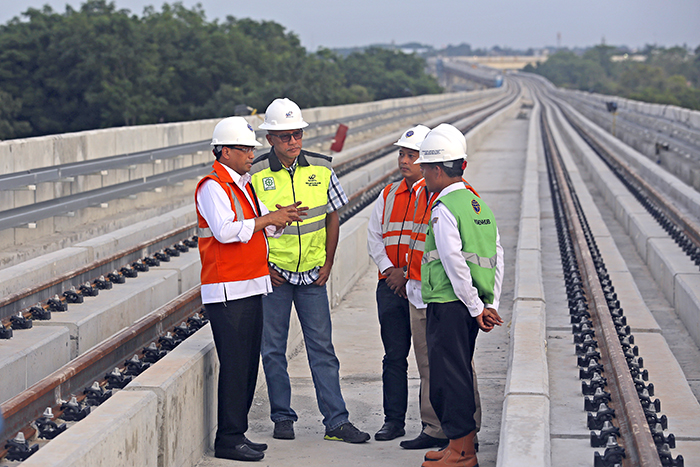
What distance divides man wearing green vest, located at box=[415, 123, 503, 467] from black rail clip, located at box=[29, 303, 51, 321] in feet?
13.6

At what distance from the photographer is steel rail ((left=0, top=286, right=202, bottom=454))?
5.98 meters

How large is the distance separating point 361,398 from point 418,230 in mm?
1805

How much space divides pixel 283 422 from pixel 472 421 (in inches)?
55.1

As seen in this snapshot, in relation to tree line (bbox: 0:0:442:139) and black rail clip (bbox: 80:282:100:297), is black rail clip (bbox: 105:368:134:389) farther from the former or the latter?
tree line (bbox: 0:0:442:139)

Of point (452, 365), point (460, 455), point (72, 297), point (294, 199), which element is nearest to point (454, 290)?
point (452, 365)

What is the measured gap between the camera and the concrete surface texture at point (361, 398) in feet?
19.3

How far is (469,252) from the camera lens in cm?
530

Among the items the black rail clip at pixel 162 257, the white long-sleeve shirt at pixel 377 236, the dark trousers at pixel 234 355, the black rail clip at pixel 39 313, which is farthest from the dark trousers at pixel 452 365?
the black rail clip at pixel 162 257

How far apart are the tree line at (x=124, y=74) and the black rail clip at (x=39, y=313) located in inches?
1400

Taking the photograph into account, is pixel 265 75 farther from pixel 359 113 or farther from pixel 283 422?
pixel 283 422

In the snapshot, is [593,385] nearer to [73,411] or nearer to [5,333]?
[73,411]

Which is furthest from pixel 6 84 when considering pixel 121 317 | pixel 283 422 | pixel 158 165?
pixel 283 422

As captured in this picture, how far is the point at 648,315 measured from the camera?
9.67 metres

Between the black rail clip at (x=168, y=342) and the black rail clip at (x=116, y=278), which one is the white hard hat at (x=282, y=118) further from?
the black rail clip at (x=116, y=278)
